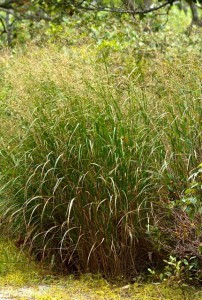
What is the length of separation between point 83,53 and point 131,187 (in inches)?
104

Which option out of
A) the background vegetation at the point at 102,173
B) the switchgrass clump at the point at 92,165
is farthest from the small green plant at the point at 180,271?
the switchgrass clump at the point at 92,165

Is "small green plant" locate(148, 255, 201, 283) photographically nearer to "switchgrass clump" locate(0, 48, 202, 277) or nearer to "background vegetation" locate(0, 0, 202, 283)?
"background vegetation" locate(0, 0, 202, 283)

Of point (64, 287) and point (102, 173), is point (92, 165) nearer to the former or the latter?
point (102, 173)

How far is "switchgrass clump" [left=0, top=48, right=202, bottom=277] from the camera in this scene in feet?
16.8

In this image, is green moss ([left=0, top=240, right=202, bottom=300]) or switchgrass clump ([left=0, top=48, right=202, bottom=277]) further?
switchgrass clump ([left=0, top=48, right=202, bottom=277])

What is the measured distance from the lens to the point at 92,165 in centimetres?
523

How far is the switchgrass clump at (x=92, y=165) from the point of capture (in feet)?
16.8

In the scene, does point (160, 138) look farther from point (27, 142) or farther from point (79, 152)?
point (27, 142)

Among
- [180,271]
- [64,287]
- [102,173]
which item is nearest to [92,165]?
[102,173]

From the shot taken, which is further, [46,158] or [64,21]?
[64,21]

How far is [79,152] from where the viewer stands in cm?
512

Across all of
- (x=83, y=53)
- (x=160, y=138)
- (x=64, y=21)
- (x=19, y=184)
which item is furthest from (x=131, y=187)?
(x=64, y=21)

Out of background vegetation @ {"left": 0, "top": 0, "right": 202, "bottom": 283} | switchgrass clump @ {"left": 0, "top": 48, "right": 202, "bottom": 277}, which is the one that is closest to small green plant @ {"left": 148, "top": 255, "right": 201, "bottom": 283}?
background vegetation @ {"left": 0, "top": 0, "right": 202, "bottom": 283}

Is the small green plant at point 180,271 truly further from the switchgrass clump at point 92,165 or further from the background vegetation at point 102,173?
the switchgrass clump at point 92,165
